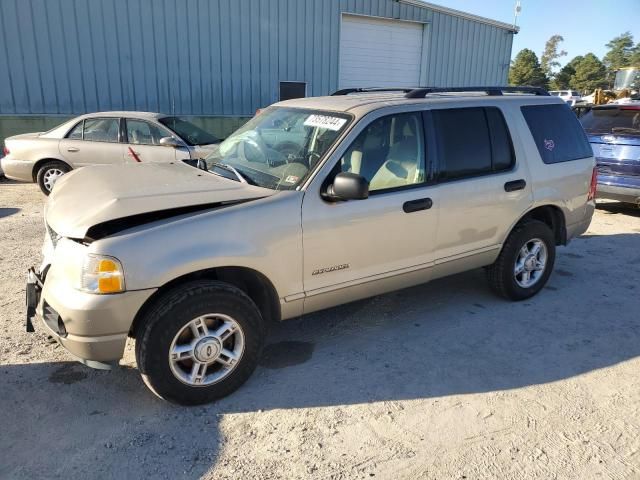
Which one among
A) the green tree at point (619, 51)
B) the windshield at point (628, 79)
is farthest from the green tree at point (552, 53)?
the windshield at point (628, 79)

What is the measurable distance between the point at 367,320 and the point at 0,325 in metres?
2.96

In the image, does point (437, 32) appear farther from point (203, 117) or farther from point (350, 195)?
point (350, 195)

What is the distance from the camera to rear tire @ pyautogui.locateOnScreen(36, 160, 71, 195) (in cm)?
891

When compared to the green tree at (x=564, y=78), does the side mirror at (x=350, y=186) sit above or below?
below

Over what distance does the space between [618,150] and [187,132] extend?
697 cm

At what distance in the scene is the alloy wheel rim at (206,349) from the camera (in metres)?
3.06

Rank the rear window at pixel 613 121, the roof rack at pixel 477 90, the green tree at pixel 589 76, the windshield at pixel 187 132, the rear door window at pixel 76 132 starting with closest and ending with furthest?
the roof rack at pixel 477 90 < the rear window at pixel 613 121 < the windshield at pixel 187 132 < the rear door window at pixel 76 132 < the green tree at pixel 589 76

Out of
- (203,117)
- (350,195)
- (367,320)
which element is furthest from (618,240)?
(203,117)

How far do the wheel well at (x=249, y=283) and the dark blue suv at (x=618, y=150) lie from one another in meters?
6.69

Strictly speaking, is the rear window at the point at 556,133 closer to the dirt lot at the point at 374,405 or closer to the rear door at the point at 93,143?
the dirt lot at the point at 374,405

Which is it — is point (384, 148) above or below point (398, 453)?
above

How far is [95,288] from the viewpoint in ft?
9.07

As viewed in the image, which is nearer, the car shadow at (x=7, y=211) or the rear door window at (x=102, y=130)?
the car shadow at (x=7, y=211)

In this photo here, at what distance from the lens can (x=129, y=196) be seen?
123 inches
